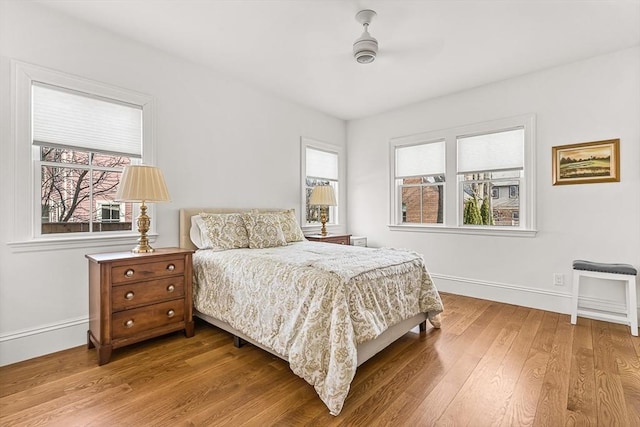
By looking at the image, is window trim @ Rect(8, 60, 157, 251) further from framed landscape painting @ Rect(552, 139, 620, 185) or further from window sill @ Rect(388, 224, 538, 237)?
framed landscape painting @ Rect(552, 139, 620, 185)

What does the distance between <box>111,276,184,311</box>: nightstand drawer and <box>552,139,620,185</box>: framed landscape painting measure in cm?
397

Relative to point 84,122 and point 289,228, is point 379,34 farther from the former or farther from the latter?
point 84,122

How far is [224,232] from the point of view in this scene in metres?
3.00

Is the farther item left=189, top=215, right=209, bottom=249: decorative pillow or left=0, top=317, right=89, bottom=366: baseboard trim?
left=189, top=215, right=209, bottom=249: decorative pillow

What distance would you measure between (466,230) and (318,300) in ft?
9.46

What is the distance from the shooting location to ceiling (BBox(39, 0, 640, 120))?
7.70ft

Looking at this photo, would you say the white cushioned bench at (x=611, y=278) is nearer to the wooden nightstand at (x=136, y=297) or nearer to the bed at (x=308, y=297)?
the bed at (x=308, y=297)

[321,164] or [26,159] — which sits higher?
[321,164]

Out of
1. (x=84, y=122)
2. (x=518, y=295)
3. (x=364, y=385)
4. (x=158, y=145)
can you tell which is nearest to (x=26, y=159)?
(x=84, y=122)

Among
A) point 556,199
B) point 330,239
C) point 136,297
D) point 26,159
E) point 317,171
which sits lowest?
point 136,297

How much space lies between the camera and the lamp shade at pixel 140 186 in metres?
2.38

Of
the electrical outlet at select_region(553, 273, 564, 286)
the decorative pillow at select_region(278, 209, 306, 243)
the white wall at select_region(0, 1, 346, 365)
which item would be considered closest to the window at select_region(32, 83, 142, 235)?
the white wall at select_region(0, 1, 346, 365)

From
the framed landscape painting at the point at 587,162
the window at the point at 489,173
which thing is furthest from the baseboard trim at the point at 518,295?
the framed landscape painting at the point at 587,162

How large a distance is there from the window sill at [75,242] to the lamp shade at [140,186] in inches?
20.6
